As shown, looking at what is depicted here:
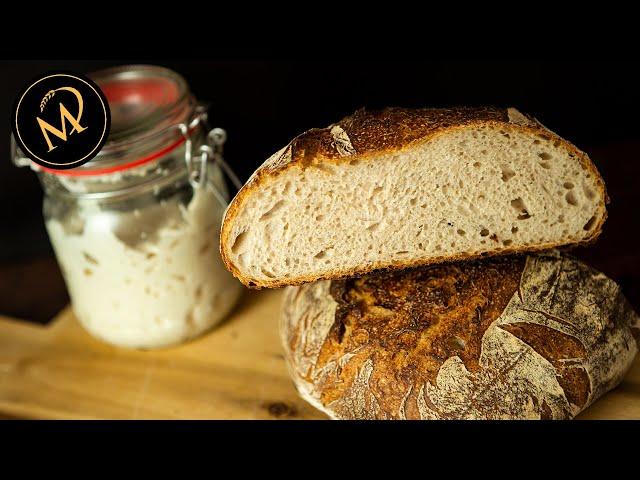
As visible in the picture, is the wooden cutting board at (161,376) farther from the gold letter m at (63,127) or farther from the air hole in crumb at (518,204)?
the gold letter m at (63,127)

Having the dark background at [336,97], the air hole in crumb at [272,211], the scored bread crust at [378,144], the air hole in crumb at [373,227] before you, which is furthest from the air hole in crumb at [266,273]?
the dark background at [336,97]

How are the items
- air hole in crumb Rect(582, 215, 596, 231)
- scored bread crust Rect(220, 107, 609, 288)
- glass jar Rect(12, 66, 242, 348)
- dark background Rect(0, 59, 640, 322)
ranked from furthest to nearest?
dark background Rect(0, 59, 640, 322) < glass jar Rect(12, 66, 242, 348) < air hole in crumb Rect(582, 215, 596, 231) < scored bread crust Rect(220, 107, 609, 288)

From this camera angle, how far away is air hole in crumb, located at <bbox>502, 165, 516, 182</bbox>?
140 centimetres

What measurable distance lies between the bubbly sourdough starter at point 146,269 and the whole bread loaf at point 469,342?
393mm

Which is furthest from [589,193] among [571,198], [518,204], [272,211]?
[272,211]

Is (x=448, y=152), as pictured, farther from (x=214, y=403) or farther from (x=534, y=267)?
(x=214, y=403)

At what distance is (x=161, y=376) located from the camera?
5.97 feet

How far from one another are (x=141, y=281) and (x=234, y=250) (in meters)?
0.46

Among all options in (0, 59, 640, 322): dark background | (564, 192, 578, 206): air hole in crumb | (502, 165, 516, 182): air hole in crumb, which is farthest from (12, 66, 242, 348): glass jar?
(564, 192, 578, 206): air hole in crumb

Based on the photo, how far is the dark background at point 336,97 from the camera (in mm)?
2434

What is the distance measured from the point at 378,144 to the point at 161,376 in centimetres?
90

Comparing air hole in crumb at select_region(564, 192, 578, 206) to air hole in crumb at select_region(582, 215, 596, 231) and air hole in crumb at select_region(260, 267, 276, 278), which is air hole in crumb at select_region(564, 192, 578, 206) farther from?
air hole in crumb at select_region(260, 267, 276, 278)

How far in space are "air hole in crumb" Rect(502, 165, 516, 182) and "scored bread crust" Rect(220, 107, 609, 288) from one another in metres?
0.09

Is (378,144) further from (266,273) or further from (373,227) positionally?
(266,273)
